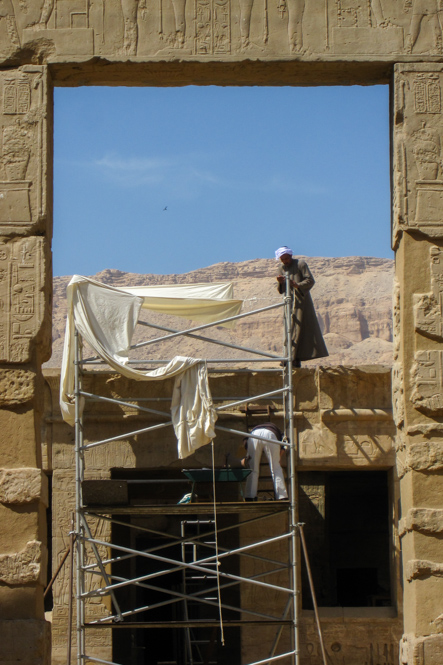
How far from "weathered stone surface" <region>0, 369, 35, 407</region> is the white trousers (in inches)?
96.1

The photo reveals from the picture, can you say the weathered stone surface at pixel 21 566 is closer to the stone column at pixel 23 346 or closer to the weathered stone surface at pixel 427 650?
the stone column at pixel 23 346

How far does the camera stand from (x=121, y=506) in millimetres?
10211

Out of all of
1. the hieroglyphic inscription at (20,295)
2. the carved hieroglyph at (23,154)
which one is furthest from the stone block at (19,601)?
the carved hieroglyph at (23,154)

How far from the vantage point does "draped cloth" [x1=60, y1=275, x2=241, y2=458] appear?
34.0 feet

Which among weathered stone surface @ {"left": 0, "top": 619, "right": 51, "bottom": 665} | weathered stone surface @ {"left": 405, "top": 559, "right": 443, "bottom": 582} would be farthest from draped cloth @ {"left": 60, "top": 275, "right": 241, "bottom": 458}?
weathered stone surface @ {"left": 405, "top": 559, "right": 443, "bottom": 582}

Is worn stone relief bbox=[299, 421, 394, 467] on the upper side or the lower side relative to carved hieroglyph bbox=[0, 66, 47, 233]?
lower

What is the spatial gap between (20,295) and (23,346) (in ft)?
1.64

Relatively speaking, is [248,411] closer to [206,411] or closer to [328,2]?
[206,411]

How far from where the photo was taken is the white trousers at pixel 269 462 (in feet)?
35.8

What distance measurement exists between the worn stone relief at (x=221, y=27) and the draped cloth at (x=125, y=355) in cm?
238

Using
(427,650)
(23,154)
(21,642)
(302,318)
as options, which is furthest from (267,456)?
(23,154)

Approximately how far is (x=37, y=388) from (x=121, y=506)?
1454 mm

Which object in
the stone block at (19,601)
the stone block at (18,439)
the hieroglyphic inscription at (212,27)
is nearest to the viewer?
the stone block at (19,601)

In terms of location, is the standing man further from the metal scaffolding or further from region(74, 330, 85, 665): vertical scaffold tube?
region(74, 330, 85, 665): vertical scaffold tube
